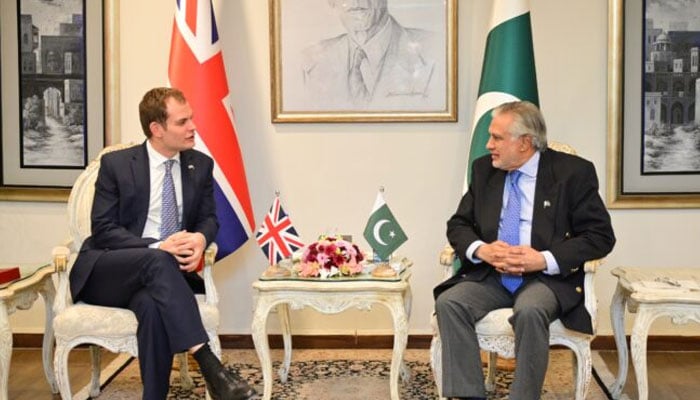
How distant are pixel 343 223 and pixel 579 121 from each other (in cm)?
133

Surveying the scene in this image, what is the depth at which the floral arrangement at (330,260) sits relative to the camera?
3734 mm

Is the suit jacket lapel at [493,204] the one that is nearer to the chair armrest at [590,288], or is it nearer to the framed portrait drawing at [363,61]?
the chair armrest at [590,288]

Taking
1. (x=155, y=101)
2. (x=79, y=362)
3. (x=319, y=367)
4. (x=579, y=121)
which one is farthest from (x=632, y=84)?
(x=79, y=362)

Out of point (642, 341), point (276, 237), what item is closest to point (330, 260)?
point (276, 237)

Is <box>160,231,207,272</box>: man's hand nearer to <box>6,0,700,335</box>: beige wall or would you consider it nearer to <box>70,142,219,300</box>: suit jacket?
<box>70,142,219,300</box>: suit jacket

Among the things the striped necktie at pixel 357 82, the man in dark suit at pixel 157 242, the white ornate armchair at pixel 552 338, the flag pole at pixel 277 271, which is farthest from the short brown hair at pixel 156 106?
the white ornate armchair at pixel 552 338

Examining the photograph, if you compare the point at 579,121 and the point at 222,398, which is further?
the point at 579,121

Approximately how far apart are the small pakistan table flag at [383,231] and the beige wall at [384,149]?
89 centimetres

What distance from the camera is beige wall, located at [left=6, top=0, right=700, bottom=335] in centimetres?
465

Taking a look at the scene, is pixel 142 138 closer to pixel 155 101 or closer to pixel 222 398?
pixel 155 101

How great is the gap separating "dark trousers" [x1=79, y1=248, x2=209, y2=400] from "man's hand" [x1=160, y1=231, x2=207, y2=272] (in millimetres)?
68

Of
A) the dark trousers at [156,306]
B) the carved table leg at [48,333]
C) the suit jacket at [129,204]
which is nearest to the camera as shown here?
the dark trousers at [156,306]

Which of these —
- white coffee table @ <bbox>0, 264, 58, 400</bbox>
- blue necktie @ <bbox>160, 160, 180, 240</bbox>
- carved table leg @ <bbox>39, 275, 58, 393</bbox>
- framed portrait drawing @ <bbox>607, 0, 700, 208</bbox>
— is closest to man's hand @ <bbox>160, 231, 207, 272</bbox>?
blue necktie @ <bbox>160, 160, 180, 240</bbox>

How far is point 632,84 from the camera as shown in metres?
4.62
